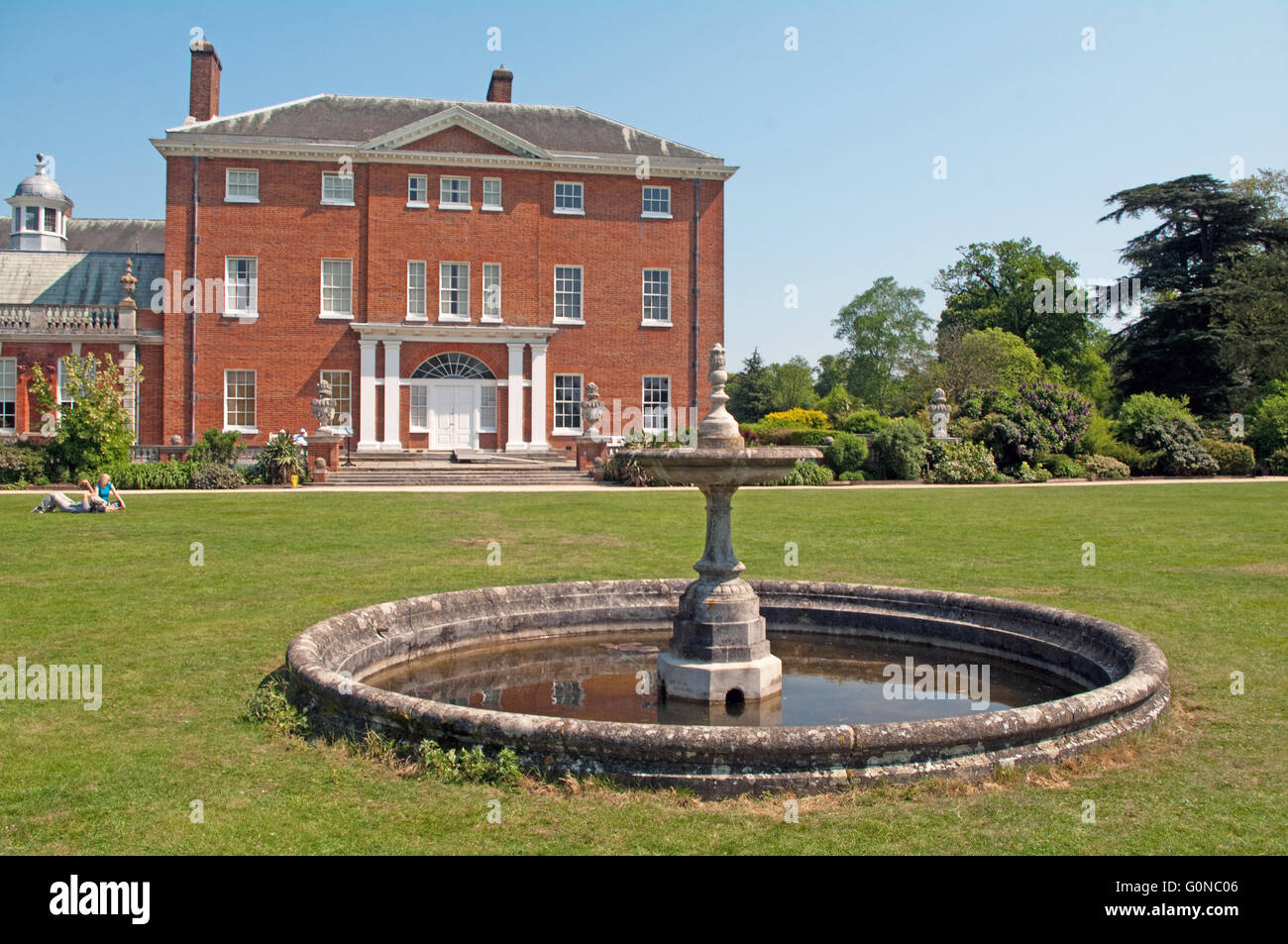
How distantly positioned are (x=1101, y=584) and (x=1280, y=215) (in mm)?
48391

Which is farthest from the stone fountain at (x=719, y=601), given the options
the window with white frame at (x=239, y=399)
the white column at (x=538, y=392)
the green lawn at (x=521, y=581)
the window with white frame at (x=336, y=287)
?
the window with white frame at (x=239, y=399)

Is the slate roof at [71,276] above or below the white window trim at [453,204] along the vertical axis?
below

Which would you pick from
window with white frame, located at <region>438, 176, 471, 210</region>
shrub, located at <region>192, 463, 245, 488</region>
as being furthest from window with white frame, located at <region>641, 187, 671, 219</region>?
shrub, located at <region>192, 463, 245, 488</region>

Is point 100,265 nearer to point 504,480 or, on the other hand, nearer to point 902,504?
point 504,480

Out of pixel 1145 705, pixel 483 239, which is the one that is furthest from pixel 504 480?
pixel 1145 705

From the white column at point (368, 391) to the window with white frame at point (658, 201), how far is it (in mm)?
11269

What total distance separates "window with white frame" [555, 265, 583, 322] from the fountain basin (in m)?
28.4

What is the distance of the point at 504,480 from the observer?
1166 inches

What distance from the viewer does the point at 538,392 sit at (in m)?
36.2

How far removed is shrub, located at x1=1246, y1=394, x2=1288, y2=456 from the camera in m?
35.2

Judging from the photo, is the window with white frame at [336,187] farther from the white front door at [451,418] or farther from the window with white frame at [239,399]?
the white front door at [451,418]

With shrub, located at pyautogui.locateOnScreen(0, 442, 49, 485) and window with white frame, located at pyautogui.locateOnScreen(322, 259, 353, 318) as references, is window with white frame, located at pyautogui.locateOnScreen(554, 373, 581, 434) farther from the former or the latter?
shrub, located at pyautogui.locateOnScreen(0, 442, 49, 485)

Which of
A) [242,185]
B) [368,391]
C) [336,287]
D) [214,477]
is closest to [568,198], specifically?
[336,287]

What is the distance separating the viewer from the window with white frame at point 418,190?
117ft
